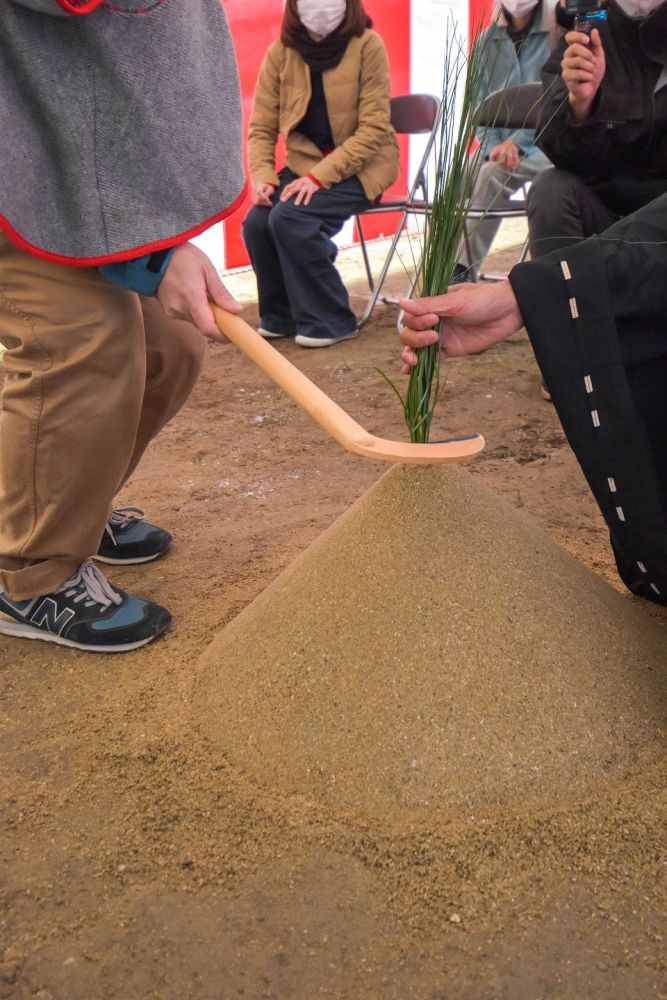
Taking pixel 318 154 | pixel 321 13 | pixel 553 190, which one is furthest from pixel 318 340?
pixel 553 190

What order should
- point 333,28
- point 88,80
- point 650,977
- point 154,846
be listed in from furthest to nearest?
1. point 333,28
2. point 88,80
3. point 154,846
4. point 650,977

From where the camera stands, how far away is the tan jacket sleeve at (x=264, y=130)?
4.21m

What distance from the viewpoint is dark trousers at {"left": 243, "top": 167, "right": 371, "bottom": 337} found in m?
4.04

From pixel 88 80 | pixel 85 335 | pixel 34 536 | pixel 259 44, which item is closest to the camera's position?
pixel 88 80

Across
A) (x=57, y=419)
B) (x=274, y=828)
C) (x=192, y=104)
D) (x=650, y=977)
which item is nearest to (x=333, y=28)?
(x=192, y=104)

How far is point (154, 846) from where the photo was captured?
51.9 inches

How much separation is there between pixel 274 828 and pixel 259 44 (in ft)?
16.5

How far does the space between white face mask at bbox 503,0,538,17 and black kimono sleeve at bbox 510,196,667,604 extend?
2818mm

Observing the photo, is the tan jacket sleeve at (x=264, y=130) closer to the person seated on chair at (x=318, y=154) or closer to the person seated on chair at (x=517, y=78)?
the person seated on chair at (x=318, y=154)

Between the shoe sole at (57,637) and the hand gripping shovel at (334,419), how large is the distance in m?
0.65

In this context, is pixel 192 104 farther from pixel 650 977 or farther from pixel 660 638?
pixel 650 977

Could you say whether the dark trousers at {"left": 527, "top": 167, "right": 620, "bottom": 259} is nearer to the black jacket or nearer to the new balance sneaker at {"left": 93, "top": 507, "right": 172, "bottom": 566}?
the black jacket

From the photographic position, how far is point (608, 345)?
1433mm

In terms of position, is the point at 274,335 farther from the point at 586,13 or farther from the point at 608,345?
the point at 608,345
